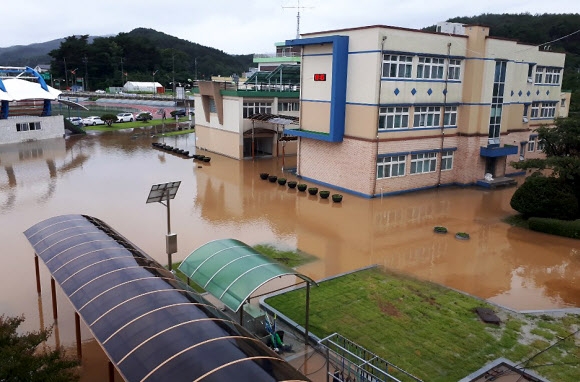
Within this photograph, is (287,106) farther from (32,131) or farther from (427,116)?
(32,131)

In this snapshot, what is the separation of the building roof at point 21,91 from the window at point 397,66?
1223 inches

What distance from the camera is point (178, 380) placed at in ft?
19.1

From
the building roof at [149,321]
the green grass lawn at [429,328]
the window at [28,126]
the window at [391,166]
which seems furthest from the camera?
the window at [28,126]

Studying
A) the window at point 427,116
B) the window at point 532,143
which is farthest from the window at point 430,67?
the window at point 532,143

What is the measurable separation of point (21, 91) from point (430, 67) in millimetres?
34098

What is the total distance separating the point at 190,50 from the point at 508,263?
435 ft

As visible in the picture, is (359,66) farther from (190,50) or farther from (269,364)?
(190,50)

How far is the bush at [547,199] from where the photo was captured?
18.2m

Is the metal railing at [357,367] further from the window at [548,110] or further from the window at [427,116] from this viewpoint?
the window at [548,110]

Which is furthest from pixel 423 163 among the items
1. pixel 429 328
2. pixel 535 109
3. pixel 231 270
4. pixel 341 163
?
pixel 231 270

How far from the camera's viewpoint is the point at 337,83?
22672mm

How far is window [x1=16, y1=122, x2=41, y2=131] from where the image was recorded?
38.8 meters

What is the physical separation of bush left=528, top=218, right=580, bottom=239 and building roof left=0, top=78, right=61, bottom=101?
38.3 metres

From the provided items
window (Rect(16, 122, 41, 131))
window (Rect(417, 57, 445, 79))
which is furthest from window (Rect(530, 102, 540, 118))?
window (Rect(16, 122, 41, 131))
